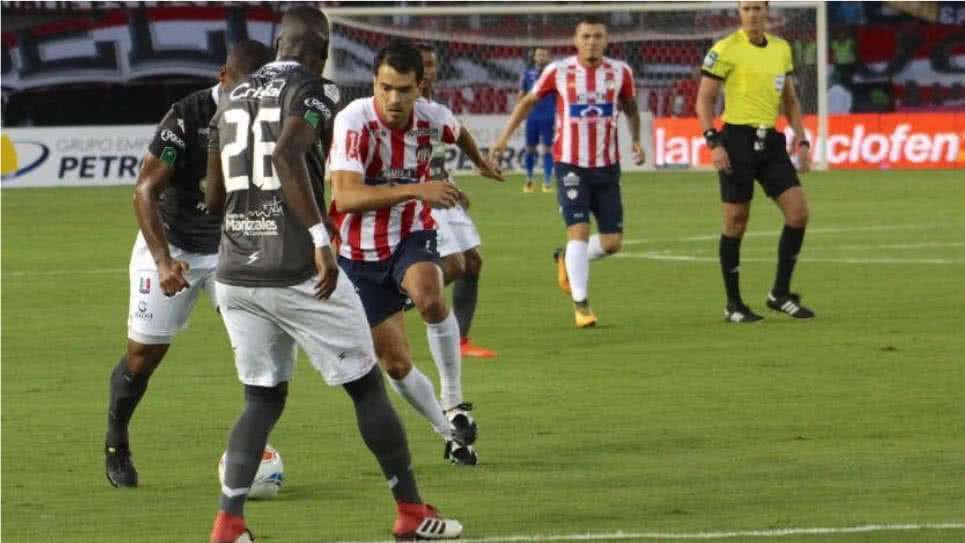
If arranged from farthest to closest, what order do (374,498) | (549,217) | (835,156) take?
(835,156), (549,217), (374,498)

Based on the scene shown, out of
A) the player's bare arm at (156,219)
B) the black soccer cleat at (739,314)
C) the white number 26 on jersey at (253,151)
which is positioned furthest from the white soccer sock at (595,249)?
the white number 26 on jersey at (253,151)

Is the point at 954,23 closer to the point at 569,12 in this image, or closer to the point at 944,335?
the point at 569,12

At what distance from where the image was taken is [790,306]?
1598cm

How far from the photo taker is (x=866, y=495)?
876cm

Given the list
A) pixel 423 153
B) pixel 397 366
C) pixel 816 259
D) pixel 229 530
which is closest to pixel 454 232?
pixel 423 153

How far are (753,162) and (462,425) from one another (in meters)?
6.28

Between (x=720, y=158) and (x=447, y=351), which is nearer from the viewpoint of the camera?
(x=447, y=351)

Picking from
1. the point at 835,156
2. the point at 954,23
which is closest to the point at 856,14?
the point at 954,23

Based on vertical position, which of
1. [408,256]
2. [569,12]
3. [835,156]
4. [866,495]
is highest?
[408,256]

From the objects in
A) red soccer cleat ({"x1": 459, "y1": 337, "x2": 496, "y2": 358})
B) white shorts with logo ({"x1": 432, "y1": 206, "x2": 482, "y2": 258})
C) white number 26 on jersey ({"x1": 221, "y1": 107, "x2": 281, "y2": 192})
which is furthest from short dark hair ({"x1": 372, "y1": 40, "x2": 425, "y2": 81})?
red soccer cleat ({"x1": 459, "y1": 337, "x2": 496, "y2": 358})

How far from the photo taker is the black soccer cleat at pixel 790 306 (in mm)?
15898

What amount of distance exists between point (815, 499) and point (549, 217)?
18880 millimetres

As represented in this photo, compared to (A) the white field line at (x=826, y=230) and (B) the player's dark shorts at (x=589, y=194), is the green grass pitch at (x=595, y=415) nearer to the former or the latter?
(B) the player's dark shorts at (x=589, y=194)

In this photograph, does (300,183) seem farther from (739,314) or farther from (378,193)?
(739,314)
